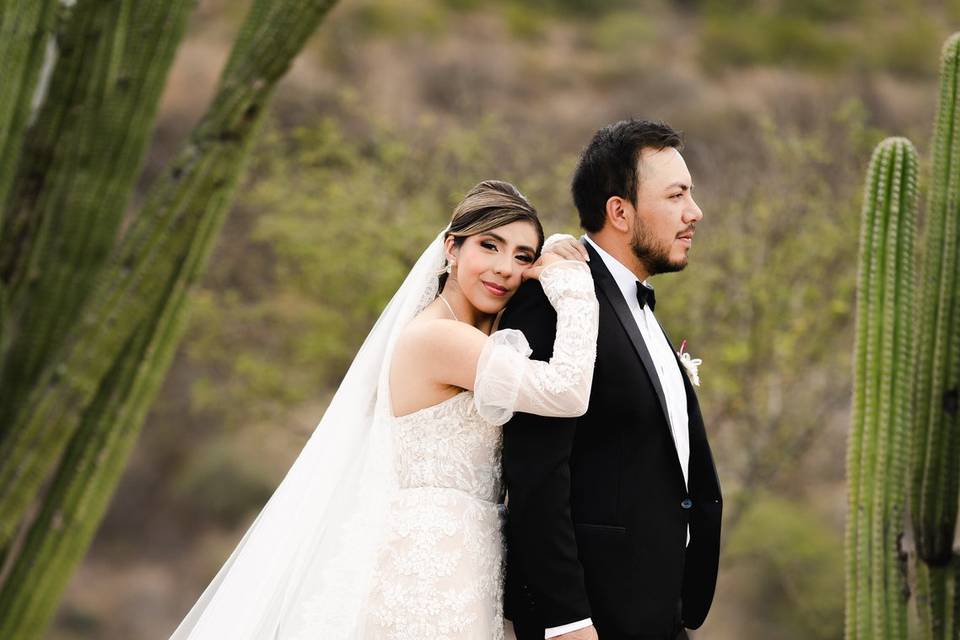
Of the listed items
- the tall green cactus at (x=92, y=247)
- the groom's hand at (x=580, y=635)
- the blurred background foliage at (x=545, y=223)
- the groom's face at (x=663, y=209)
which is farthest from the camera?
the blurred background foliage at (x=545, y=223)

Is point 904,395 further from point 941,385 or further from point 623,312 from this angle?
→ point 623,312

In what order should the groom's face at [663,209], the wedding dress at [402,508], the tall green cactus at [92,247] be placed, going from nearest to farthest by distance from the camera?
1. the wedding dress at [402,508]
2. the groom's face at [663,209]
3. the tall green cactus at [92,247]

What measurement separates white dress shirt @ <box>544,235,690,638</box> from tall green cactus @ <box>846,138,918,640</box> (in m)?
0.93

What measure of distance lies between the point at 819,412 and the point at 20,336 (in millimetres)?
7938

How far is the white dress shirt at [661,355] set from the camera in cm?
301

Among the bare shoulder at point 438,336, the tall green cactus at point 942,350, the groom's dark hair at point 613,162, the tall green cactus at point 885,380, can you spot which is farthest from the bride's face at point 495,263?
the tall green cactus at point 942,350

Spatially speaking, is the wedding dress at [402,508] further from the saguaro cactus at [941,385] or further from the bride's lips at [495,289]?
the saguaro cactus at [941,385]

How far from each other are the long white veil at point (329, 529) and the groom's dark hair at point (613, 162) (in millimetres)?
467

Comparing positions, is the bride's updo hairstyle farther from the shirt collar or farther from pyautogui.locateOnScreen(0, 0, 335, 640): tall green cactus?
pyautogui.locateOnScreen(0, 0, 335, 640): tall green cactus

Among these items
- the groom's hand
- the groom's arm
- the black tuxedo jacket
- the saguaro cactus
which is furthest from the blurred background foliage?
the groom's hand

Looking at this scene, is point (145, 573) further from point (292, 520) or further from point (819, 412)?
point (292, 520)

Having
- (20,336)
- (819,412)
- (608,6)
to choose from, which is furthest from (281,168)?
(608,6)

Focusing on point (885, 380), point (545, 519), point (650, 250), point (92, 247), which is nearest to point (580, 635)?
point (545, 519)

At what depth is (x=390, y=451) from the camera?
118 inches
